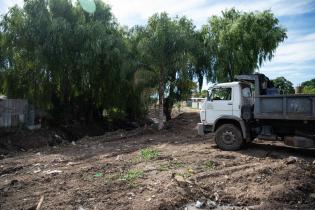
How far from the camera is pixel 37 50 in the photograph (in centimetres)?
1722

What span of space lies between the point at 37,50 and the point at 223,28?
13355 mm

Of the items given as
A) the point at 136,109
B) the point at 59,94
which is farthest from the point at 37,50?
the point at 136,109

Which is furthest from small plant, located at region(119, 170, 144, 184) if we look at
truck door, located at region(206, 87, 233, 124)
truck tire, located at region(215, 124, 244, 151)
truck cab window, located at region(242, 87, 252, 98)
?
truck cab window, located at region(242, 87, 252, 98)

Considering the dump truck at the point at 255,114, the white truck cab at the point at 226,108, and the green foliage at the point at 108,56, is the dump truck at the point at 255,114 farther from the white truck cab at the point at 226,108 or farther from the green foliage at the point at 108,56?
the green foliage at the point at 108,56

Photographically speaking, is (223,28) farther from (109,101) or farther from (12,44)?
(12,44)

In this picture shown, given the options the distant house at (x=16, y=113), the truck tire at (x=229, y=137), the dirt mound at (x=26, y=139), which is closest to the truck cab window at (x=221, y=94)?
the truck tire at (x=229, y=137)

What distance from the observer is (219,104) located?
39.0 feet

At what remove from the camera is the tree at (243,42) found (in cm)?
2352

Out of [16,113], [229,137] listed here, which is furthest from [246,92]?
[16,113]

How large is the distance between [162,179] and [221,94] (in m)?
4.84

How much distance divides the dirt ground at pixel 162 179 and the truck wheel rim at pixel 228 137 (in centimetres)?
45

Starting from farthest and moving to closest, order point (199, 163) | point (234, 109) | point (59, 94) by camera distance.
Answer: point (59, 94) → point (234, 109) → point (199, 163)

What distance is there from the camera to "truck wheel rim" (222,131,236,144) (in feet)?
38.3

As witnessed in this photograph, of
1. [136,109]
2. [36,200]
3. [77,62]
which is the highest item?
[77,62]
